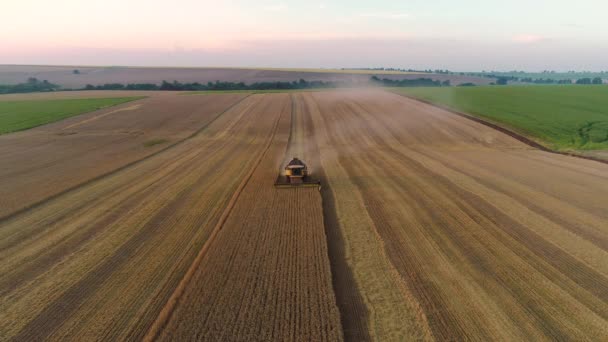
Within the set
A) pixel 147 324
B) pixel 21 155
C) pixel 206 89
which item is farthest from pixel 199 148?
pixel 206 89

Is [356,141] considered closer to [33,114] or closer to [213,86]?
[33,114]

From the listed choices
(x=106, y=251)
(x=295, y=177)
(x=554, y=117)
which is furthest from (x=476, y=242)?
(x=554, y=117)

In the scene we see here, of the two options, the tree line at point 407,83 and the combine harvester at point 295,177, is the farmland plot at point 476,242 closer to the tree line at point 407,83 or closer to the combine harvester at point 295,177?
the combine harvester at point 295,177

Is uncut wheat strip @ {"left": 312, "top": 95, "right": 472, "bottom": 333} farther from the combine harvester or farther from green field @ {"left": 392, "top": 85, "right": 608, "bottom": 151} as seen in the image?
green field @ {"left": 392, "top": 85, "right": 608, "bottom": 151}

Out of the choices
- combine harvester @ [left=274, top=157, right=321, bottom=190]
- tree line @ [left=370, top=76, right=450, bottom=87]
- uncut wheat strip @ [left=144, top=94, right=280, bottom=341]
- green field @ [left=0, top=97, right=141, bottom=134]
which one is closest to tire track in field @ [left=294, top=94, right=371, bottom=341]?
combine harvester @ [left=274, top=157, right=321, bottom=190]

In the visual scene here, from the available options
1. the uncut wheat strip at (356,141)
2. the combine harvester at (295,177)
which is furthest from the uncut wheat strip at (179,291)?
the uncut wheat strip at (356,141)
